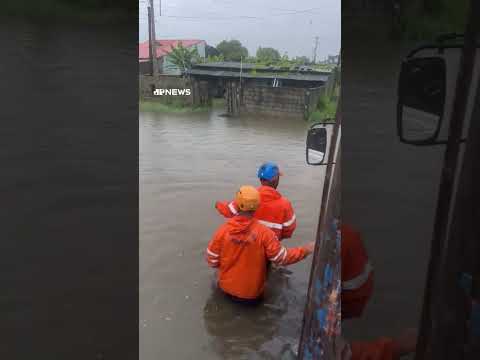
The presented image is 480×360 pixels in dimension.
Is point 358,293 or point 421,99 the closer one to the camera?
point 421,99

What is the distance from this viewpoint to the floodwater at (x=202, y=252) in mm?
2803

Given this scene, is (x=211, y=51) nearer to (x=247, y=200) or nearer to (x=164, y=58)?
(x=164, y=58)

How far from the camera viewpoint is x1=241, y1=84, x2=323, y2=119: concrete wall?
1523 centimetres

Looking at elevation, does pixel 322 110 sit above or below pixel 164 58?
below

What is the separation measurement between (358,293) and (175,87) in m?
17.0

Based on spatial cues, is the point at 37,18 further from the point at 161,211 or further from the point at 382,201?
the point at 161,211

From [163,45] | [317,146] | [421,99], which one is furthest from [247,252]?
[163,45]

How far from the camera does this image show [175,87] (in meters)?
17.1

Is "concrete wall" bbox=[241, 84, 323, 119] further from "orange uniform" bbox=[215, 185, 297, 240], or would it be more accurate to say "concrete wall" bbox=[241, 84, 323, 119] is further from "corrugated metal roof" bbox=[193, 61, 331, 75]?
"orange uniform" bbox=[215, 185, 297, 240]

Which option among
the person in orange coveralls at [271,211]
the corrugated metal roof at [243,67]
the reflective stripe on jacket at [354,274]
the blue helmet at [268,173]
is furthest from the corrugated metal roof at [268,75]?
the reflective stripe on jacket at [354,274]

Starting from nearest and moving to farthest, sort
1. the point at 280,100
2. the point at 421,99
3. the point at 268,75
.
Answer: the point at 421,99 → the point at 280,100 → the point at 268,75

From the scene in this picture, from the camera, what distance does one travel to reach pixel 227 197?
19.7ft

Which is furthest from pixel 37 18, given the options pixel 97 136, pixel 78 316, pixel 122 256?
pixel 78 316

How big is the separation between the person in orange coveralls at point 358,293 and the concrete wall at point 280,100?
14.6m
